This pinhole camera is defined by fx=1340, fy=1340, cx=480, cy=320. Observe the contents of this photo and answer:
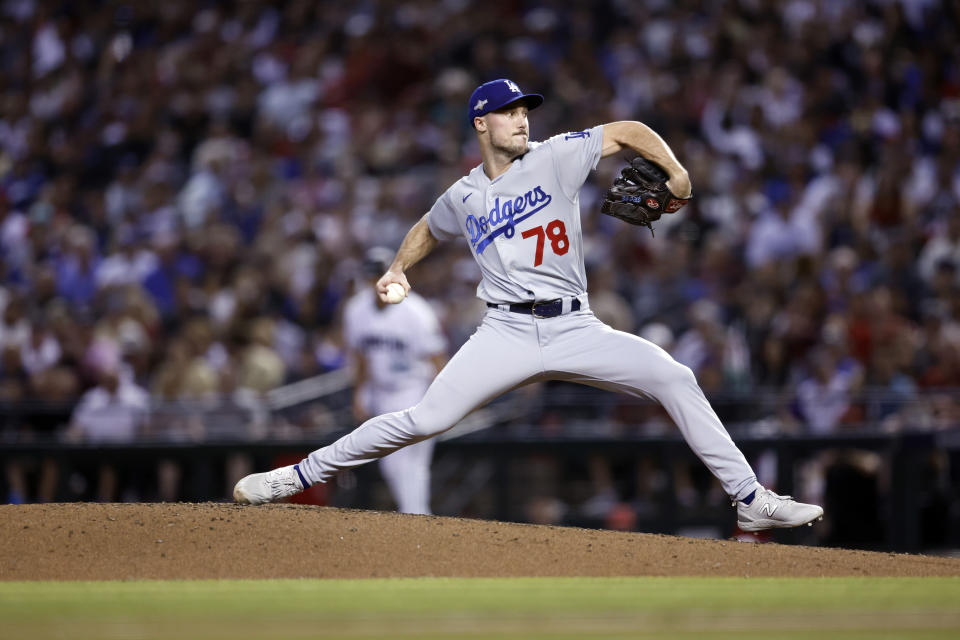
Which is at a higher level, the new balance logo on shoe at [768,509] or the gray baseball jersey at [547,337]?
the gray baseball jersey at [547,337]

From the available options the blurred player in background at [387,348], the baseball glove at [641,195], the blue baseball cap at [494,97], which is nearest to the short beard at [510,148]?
the blue baseball cap at [494,97]

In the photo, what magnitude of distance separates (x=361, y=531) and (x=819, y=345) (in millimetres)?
5646

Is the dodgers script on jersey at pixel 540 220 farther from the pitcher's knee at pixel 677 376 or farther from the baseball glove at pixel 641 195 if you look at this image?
the pitcher's knee at pixel 677 376

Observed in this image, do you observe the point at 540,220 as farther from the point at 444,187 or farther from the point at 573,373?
the point at 444,187

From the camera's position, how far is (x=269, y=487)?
6.83 m

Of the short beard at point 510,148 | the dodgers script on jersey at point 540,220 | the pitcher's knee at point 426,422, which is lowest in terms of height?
the pitcher's knee at point 426,422

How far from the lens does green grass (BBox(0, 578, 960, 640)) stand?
4.14 meters

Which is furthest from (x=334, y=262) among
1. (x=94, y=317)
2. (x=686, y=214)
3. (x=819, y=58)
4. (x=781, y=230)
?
(x=819, y=58)

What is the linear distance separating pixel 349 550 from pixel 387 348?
391cm

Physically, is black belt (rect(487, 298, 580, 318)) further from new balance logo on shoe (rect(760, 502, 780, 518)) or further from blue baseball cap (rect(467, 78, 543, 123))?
new balance logo on shoe (rect(760, 502, 780, 518))

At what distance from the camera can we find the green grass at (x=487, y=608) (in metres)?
4.14

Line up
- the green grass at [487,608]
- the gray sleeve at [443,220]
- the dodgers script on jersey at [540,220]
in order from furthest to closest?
the gray sleeve at [443,220] < the dodgers script on jersey at [540,220] < the green grass at [487,608]

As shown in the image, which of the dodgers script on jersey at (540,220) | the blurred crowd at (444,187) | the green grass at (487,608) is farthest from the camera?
the blurred crowd at (444,187)

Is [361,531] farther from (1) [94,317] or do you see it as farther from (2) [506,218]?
(1) [94,317]
